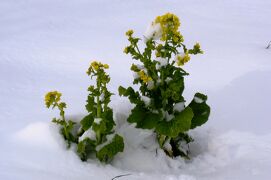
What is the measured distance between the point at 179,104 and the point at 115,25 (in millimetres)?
1879

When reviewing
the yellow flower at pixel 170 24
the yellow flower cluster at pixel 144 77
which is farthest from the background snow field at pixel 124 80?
the yellow flower at pixel 170 24

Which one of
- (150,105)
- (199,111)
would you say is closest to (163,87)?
(150,105)

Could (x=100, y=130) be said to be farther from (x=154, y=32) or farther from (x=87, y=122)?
(x=154, y=32)

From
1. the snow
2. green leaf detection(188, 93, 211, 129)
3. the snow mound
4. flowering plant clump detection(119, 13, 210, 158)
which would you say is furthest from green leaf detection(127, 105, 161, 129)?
the snow

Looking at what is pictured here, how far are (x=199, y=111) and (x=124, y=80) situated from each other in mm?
741

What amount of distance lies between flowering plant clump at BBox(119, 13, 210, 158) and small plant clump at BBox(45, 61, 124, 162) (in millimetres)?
150

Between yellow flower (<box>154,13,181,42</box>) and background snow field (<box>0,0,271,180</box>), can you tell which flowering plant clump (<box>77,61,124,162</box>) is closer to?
background snow field (<box>0,0,271,180</box>)

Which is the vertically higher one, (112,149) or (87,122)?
(87,122)

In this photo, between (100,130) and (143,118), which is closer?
(100,130)

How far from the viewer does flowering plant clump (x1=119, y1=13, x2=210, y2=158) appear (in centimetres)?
186

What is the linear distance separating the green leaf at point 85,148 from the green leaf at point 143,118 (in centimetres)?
21

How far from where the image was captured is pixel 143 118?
76.5 inches

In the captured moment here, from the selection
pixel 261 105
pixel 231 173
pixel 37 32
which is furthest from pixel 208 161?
pixel 37 32

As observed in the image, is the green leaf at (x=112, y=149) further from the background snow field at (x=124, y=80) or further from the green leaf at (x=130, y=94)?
the green leaf at (x=130, y=94)
